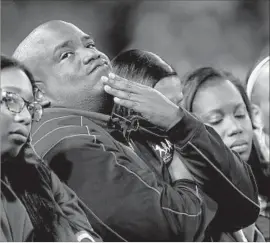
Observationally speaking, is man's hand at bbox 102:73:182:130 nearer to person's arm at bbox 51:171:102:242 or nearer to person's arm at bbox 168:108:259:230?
person's arm at bbox 168:108:259:230

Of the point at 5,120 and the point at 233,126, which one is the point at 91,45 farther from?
the point at 233,126

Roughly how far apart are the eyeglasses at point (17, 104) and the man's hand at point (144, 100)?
0.20 metres

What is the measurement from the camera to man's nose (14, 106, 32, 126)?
1.45 m

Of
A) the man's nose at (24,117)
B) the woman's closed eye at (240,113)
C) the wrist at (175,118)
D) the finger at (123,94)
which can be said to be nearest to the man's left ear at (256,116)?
the woman's closed eye at (240,113)

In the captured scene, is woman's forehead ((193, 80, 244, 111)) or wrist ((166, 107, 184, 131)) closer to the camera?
wrist ((166, 107, 184, 131))

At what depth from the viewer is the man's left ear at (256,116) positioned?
1879 millimetres

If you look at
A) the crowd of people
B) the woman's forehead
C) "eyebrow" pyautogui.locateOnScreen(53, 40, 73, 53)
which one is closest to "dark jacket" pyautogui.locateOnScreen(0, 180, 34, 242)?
the crowd of people

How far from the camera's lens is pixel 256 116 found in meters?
1.89

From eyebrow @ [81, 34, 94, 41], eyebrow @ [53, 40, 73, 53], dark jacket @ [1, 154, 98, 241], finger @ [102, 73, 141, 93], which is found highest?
eyebrow @ [81, 34, 94, 41]

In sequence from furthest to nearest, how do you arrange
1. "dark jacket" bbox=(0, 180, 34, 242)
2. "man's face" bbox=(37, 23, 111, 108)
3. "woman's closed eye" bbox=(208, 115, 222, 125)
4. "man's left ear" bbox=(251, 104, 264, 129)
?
"man's left ear" bbox=(251, 104, 264, 129) < "woman's closed eye" bbox=(208, 115, 222, 125) < "man's face" bbox=(37, 23, 111, 108) < "dark jacket" bbox=(0, 180, 34, 242)

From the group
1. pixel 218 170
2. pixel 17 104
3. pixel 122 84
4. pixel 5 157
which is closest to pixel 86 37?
pixel 122 84

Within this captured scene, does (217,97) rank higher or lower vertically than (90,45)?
lower

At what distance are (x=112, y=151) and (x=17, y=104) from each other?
0.26 meters

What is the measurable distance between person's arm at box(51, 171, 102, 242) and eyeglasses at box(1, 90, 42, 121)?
16cm
